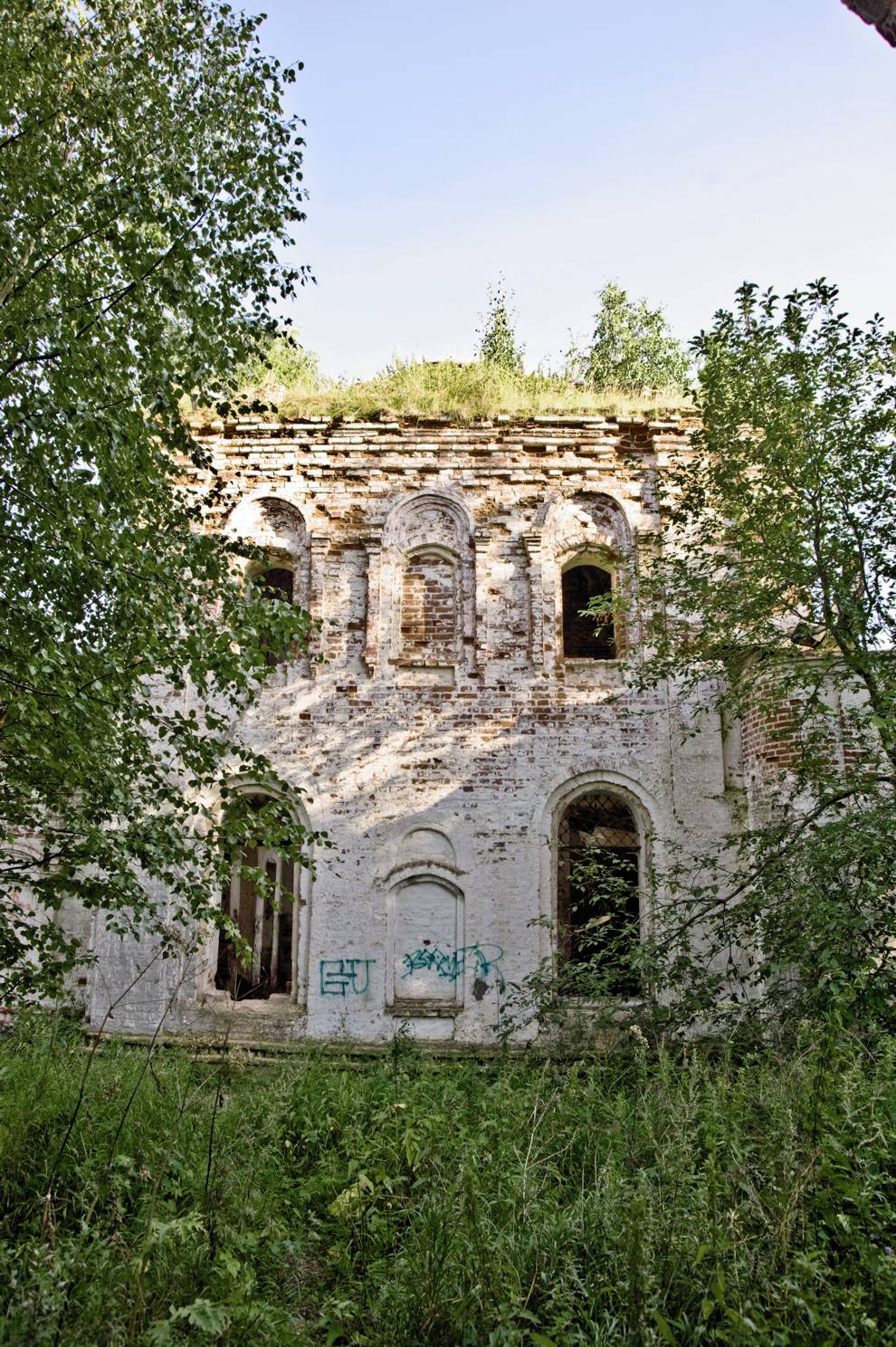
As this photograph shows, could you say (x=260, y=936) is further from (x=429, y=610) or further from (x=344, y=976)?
(x=429, y=610)

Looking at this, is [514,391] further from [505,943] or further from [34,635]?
[34,635]

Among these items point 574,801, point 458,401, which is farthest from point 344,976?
point 458,401

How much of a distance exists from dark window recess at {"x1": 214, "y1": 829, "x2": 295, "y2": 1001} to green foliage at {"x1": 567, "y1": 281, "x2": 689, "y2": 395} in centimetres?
1488

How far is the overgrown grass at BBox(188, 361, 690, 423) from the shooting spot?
12766 mm

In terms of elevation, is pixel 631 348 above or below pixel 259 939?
above

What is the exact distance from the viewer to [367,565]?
12320mm

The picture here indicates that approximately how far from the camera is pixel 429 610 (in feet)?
40.4

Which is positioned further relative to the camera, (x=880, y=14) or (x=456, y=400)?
(x=456, y=400)

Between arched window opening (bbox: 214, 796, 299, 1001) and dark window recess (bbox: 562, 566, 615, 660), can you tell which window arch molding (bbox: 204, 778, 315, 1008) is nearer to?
arched window opening (bbox: 214, 796, 299, 1001)

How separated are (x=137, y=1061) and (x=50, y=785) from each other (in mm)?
3353

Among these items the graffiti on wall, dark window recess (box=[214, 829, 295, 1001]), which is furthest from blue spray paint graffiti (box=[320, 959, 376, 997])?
dark window recess (box=[214, 829, 295, 1001])

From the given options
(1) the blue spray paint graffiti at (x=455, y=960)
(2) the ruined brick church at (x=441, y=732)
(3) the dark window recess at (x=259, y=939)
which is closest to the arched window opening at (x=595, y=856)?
(2) the ruined brick church at (x=441, y=732)

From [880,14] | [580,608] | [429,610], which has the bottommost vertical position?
[880,14]

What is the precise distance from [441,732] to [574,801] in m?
1.76
